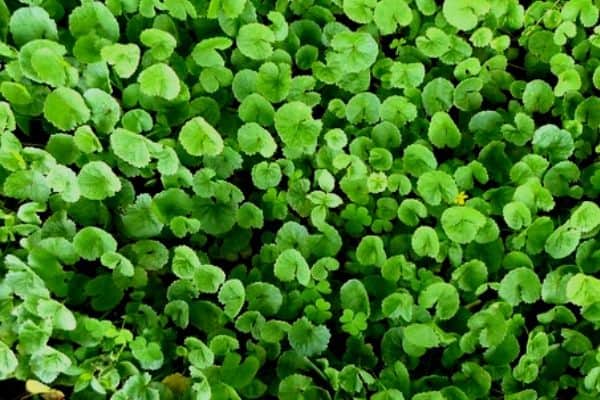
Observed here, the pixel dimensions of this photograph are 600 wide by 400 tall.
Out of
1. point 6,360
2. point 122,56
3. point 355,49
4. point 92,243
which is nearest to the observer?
point 6,360

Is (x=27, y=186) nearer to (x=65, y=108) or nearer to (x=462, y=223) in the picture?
(x=65, y=108)

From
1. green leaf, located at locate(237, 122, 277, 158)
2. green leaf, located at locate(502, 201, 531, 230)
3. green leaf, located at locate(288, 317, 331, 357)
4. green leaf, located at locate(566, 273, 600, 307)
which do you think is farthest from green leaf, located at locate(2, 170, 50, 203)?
green leaf, located at locate(566, 273, 600, 307)

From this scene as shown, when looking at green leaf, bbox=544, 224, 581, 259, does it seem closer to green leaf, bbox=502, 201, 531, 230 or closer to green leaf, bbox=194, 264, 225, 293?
green leaf, bbox=502, 201, 531, 230

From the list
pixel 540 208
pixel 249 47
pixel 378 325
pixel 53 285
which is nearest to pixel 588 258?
pixel 540 208

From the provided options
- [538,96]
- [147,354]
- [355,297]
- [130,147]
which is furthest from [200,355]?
[538,96]

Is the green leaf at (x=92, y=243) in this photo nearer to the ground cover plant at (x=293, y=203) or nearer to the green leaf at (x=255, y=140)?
the ground cover plant at (x=293, y=203)

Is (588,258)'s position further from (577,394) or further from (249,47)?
(249,47)
